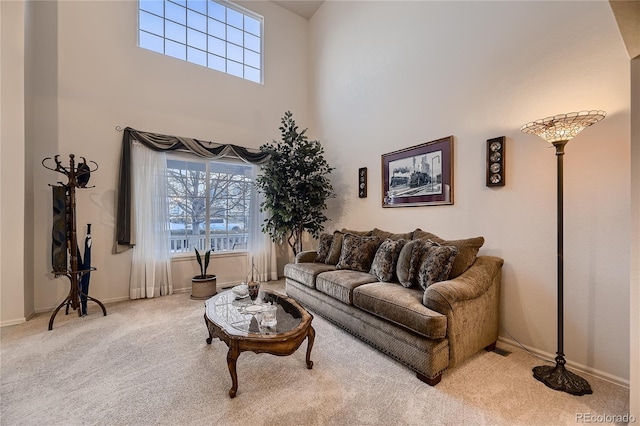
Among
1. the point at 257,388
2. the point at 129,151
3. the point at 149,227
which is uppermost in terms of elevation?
the point at 129,151

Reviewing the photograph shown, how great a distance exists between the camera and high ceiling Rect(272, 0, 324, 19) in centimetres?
508

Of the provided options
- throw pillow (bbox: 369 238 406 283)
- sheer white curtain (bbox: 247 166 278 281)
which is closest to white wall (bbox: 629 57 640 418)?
throw pillow (bbox: 369 238 406 283)

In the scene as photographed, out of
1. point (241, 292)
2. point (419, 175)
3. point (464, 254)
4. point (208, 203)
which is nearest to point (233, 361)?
point (241, 292)

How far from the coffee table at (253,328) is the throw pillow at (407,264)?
3.41ft

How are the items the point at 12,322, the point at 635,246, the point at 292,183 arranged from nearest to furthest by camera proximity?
1. the point at 635,246
2. the point at 12,322
3. the point at 292,183

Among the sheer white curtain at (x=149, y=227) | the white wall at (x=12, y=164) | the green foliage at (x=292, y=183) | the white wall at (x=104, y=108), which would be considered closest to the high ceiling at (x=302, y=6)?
the white wall at (x=104, y=108)

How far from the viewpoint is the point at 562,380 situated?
6.22ft

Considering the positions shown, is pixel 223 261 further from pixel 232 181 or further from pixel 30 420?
pixel 30 420

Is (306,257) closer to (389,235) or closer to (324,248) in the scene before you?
(324,248)

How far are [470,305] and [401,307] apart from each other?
0.56m

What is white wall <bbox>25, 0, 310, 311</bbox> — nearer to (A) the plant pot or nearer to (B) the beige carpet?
(A) the plant pot

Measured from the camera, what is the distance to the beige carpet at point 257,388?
1610mm

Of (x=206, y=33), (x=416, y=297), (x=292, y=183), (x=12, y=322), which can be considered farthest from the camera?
(x=206, y=33)

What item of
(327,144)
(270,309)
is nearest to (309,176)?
(327,144)
